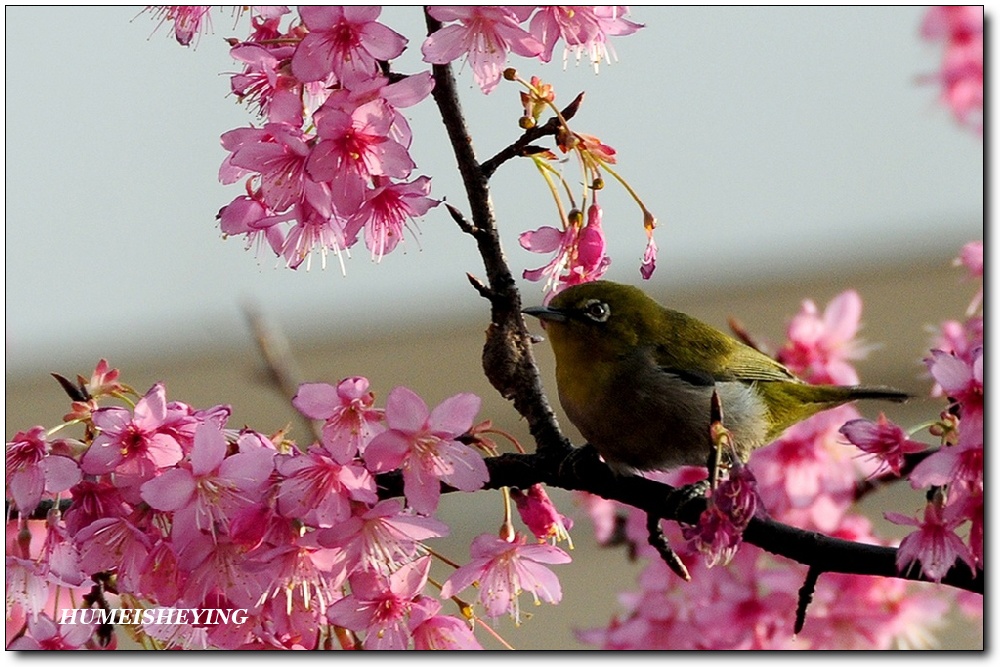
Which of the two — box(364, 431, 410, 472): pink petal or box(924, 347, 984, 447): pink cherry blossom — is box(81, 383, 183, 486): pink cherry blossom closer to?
box(364, 431, 410, 472): pink petal

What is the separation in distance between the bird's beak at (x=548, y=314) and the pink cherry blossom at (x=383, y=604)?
0.42 meters

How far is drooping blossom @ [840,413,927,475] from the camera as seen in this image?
112cm

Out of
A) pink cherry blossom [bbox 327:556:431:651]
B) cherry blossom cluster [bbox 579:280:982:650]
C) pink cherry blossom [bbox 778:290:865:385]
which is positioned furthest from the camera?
pink cherry blossom [bbox 778:290:865:385]

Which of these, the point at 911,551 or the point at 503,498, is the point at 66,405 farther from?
the point at 911,551

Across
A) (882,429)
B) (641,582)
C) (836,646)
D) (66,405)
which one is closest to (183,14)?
(66,405)

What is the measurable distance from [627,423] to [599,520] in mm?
606

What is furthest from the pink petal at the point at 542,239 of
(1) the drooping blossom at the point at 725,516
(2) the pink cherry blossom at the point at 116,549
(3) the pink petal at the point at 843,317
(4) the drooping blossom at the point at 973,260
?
(3) the pink petal at the point at 843,317

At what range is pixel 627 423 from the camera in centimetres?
151

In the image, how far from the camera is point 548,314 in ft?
5.01

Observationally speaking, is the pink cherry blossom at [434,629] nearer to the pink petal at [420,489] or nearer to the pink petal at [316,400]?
the pink petal at [420,489]

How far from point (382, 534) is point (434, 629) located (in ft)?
0.54

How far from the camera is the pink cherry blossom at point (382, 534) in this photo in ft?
3.67

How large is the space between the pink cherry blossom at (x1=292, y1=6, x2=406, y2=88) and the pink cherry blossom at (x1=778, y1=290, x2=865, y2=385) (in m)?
1.03

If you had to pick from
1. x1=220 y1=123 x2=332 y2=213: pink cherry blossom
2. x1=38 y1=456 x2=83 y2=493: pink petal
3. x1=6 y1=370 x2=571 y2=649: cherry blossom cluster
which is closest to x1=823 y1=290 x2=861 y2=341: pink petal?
x1=6 y1=370 x2=571 y2=649: cherry blossom cluster
